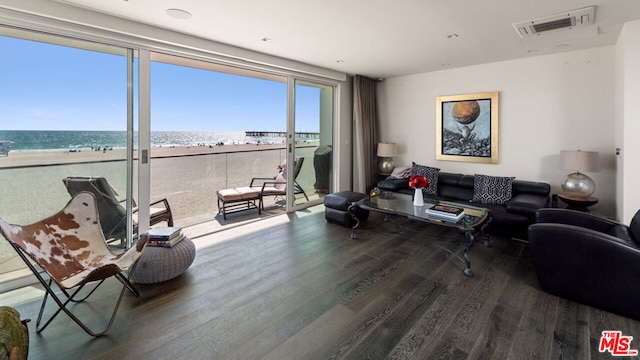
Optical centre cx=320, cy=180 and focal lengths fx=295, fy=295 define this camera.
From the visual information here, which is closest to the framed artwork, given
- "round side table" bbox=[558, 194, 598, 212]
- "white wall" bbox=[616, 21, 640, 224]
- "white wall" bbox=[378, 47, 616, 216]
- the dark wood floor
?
"white wall" bbox=[378, 47, 616, 216]

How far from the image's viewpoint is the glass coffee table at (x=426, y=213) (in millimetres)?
3027

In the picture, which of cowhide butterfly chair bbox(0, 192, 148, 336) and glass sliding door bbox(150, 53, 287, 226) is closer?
cowhide butterfly chair bbox(0, 192, 148, 336)

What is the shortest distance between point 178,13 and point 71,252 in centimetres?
233

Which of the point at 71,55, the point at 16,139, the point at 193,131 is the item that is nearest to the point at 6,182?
the point at 16,139

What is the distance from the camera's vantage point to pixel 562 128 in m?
4.22

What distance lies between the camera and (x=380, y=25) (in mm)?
3154

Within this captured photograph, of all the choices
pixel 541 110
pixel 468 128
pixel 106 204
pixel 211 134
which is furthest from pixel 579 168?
pixel 211 134

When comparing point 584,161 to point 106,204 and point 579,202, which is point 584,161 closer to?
point 579,202

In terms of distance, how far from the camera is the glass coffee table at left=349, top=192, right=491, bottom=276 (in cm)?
303

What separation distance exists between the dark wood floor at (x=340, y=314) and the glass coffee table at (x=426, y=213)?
277 mm

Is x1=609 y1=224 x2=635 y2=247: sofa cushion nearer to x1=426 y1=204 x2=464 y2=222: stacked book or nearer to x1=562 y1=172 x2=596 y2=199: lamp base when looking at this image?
x1=426 y1=204 x2=464 y2=222: stacked book

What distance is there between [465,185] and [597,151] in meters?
1.66

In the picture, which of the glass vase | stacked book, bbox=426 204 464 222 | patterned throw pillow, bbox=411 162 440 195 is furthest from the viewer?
patterned throw pillow, bbox=411 162 440 195

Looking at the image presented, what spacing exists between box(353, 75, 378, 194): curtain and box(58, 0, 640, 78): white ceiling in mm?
1347
